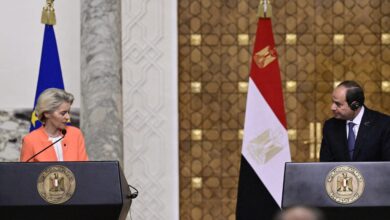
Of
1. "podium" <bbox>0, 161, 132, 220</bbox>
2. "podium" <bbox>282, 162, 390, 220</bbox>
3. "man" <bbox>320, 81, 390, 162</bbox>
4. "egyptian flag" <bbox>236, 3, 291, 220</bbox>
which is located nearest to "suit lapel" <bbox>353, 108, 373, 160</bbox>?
"man" <bbox>320, 81, 390, 162</bbox>

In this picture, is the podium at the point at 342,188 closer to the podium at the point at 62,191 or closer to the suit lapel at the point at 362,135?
the suit lapel at the point at 362,135

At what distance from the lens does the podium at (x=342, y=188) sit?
4992 mm

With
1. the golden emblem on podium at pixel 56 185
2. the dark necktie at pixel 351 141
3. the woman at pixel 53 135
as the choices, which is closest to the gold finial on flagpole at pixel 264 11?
the dark necktie at pixel 351 141

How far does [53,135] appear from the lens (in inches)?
224

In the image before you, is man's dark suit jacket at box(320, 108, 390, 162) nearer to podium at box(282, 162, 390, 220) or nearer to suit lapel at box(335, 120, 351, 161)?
suit lapel at box(335, 120, 351, 161)

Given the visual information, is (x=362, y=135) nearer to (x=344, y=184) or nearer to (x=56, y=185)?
(x=344, y=184)

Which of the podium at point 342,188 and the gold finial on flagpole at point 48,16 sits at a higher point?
the gold finial on flagpole at point 48,16

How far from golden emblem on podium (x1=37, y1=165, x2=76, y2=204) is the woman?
63 centimetres

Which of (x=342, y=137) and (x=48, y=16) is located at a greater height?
(x=48, y=16)

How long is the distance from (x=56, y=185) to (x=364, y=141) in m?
2.04

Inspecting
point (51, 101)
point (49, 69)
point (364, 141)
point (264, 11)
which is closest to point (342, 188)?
point (364, 141)

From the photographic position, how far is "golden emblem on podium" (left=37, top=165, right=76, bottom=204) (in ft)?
16.1

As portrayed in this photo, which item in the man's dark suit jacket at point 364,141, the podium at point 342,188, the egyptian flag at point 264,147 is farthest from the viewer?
the egyptian flag at point 264,147

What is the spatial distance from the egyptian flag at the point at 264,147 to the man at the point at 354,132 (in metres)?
1.30
